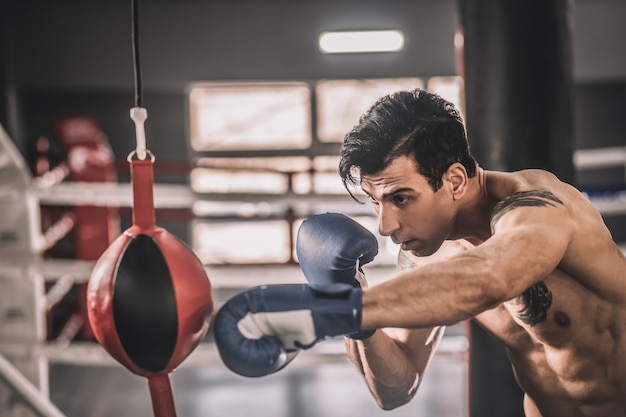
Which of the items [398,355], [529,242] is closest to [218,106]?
[398,355]

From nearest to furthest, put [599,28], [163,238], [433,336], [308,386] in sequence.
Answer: [163,238], [433,336], [308,386], [599,28]

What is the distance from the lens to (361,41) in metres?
6.04

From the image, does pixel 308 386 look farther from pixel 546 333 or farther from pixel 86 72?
pixel 86 72

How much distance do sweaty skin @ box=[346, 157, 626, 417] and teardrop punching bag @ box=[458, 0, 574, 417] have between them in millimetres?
466

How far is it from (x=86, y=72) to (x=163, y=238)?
5149 mm

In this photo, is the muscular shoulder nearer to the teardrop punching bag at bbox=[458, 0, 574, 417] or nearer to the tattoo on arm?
the tattoo on arm

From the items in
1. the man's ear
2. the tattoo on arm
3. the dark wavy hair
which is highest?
the dark wavy hair

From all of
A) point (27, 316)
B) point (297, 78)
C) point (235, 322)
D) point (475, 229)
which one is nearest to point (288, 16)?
point (297, 78)

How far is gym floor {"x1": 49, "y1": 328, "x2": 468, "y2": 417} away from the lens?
3.30m

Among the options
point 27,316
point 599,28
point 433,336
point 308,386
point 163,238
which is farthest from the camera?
point 599,28

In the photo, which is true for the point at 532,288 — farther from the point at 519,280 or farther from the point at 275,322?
the point at 275,322

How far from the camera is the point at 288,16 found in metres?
5.97

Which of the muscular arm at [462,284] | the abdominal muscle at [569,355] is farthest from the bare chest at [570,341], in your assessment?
the muscular arm at [462,284]

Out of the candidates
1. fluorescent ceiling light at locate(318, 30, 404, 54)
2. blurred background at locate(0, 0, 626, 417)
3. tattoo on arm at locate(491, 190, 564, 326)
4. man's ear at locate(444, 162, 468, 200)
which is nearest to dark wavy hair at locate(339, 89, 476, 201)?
man's ear at locate(444, 162, 468, 200)
